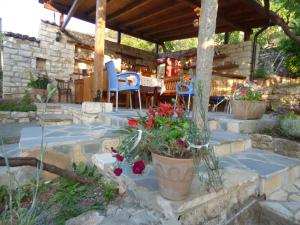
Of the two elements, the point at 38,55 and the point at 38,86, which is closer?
the point at 38,86

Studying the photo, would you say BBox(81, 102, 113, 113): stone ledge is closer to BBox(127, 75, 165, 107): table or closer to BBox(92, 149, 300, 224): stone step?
BBox(127, 75, 165, 107): table

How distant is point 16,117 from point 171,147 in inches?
193

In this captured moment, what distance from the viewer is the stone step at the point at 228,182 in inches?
46.6

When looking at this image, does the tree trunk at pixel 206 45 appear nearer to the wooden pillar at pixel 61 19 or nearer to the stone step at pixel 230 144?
the stone step at pixel 230 144

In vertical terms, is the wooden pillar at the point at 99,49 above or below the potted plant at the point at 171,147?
above

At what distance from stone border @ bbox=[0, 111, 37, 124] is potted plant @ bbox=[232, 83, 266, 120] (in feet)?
14.8

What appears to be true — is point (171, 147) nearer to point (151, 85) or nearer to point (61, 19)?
point (151, 85)

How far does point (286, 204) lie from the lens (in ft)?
5.26

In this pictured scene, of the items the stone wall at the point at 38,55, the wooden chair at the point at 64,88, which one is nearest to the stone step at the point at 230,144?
the wooden chair at the point at 64,88

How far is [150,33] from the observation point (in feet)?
24.9

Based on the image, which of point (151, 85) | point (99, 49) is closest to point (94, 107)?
point (99, 49)

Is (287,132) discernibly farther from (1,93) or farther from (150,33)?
(1,93)

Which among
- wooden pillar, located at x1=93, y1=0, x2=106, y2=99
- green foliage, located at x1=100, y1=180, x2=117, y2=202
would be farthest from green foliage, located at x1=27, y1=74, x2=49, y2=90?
green foliage, located at x1=100, y1=180, x2=117, y2=202

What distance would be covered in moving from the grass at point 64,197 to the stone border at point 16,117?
11.9 ft
